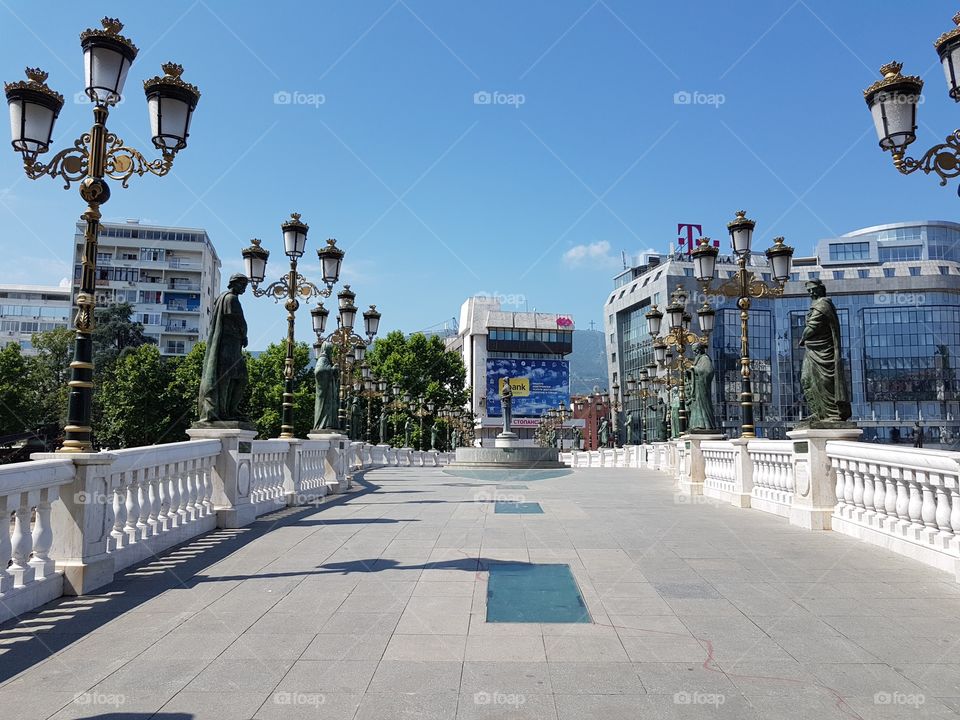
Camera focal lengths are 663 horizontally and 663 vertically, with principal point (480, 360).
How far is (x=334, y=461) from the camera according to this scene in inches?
668

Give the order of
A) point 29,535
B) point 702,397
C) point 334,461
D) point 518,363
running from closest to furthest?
point 29,535
point 334,461
point 702,397
point 518,363

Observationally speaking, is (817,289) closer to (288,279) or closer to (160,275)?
(288,279)

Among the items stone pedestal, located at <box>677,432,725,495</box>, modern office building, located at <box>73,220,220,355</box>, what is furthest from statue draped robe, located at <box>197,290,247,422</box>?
modern office building, located at <box>73,220,220,355</box>

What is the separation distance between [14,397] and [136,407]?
30.1 ft

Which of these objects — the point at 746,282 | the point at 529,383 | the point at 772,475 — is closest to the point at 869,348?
the point at 529,383

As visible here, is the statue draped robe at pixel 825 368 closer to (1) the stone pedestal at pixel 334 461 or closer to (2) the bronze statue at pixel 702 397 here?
(2) the bronze statue at pixel 702 397

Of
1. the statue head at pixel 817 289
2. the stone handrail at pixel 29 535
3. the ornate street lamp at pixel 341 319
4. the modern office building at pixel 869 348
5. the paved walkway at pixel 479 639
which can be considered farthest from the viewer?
the modern office building at pixel 869 348

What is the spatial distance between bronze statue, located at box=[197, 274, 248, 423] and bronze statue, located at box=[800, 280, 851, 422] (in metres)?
8.45

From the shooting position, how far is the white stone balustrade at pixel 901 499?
261 inches

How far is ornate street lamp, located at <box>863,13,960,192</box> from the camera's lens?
6676mm

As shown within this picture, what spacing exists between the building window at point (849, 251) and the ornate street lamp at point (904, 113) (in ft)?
366

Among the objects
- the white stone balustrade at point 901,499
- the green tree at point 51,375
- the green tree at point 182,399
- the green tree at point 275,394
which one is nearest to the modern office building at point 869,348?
the green tree at point 275,394

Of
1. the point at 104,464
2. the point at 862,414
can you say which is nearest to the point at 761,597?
the point at 104,464

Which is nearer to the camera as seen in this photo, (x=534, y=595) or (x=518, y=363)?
(x=534, y=595)
